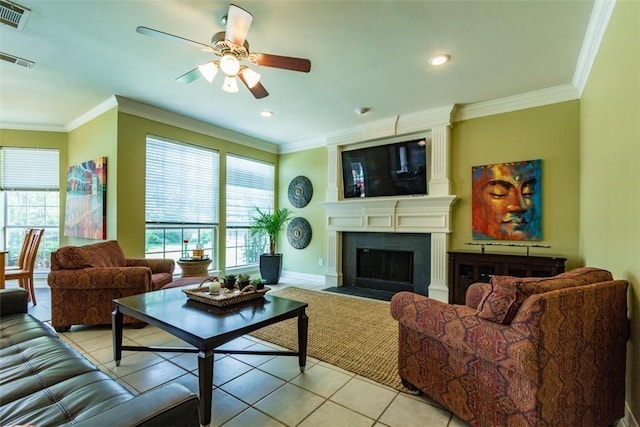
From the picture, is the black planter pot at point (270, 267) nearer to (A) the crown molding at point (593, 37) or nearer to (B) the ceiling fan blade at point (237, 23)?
(B) the ceiling fan blade at point (237, 23)

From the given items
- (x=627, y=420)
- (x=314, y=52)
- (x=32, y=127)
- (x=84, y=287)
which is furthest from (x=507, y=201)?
(x=32, y=127)

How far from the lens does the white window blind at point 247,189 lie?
18.1 feet

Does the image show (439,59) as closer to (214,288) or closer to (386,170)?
(386,170)

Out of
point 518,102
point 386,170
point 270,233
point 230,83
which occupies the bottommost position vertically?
point 270,233

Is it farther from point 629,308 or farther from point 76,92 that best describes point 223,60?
point 629,308

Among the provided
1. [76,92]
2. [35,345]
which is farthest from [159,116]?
[35,345]

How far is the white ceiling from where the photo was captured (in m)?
2.25

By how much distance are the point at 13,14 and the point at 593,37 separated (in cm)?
462

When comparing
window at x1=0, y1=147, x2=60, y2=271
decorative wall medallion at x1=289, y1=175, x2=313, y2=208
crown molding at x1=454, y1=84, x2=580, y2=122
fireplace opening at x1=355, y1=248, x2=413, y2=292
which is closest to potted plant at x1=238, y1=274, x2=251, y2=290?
fireplace opening at x1=355, y1=248, x2=413, y2=292

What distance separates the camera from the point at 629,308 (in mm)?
1677

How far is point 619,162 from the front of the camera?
1.87 metres

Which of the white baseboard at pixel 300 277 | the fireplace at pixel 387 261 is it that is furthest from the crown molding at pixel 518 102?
the white baseboard at pixel 300 277

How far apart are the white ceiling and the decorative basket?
7.07 feet

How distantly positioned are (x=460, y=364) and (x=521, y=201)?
2949 mm
